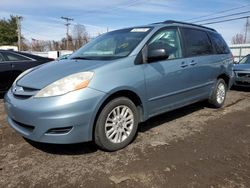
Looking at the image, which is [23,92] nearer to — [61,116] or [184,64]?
[61,116]

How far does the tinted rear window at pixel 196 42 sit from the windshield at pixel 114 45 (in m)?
0.95

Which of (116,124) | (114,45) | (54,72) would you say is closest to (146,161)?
(116,124)

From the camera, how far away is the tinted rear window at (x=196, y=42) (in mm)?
5230

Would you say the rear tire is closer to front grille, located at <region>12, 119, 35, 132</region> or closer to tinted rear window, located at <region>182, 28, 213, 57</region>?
tinted rear window, located at <region>182, 28, 213, 57</region>

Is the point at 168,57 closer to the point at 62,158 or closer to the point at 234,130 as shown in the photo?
the point at 234,130

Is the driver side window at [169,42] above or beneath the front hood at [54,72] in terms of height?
above

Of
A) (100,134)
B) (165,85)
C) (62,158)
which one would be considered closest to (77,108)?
(100,134)

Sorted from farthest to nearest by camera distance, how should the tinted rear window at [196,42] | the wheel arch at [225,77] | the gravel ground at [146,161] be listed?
1. the wheel arch at [225,77]
2. the tinted rear window at [196,42]
3. the gravel ground at [146,161]

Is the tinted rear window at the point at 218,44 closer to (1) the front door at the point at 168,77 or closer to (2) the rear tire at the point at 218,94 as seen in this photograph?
(2) the rear tire at the point at 218,94

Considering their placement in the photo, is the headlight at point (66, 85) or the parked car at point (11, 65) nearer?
the headlight at point (66, 85)

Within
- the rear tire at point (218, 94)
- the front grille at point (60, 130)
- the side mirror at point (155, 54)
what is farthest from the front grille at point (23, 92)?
the rear tire at point (218, 94)

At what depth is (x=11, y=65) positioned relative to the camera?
749 cm

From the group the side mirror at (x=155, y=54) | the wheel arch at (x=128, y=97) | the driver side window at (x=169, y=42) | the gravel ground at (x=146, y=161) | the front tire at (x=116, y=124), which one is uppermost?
the driver side window at (x=169, y=42)

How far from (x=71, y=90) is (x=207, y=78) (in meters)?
3.16
